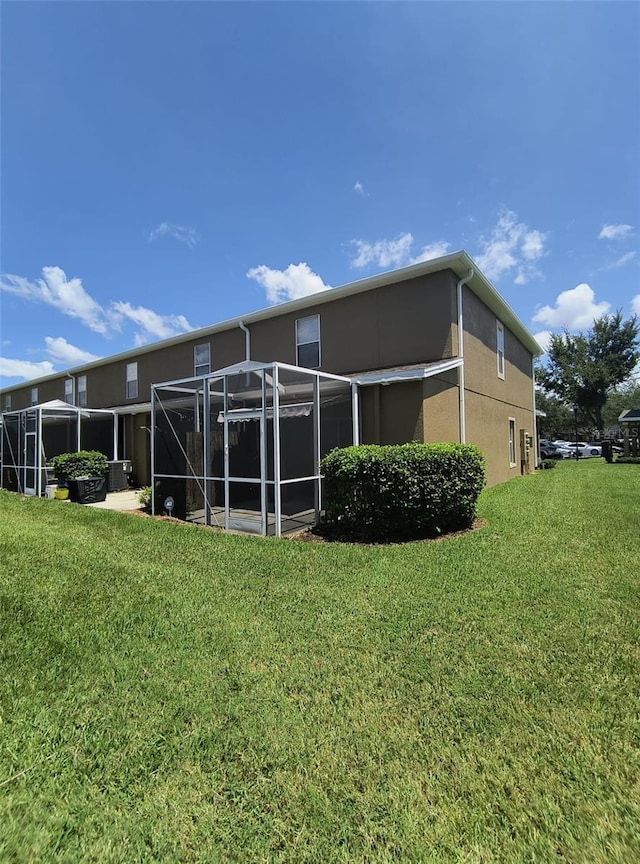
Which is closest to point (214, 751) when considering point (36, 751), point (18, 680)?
point (36, 751)

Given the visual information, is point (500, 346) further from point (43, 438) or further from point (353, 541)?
point (43, 438)

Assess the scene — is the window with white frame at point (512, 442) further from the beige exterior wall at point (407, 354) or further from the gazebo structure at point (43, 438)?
the gazebo structure at point (43, 438)

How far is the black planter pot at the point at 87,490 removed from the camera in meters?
12.6

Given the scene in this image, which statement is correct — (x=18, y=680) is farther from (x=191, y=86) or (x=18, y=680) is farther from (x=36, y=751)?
(x=191, y=86)

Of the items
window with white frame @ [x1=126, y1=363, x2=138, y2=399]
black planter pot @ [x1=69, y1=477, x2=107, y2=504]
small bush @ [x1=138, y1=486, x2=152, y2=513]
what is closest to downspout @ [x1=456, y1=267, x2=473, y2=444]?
small bush @ [x1=138, y1=486, x2=152, y2=513]

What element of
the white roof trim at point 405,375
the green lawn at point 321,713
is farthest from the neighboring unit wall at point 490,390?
the green lawn at point 321,713

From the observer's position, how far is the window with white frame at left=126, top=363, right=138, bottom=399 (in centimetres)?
1897

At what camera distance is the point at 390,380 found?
9.12 m

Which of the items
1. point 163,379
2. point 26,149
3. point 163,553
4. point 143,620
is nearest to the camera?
point 143,620

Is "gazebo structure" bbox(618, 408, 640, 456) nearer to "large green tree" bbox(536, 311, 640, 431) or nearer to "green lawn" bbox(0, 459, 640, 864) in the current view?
"large green tree" bbox(536, 311, 640, 431)

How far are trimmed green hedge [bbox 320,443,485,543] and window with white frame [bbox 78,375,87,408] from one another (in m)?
19.0

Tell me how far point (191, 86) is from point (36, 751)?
13.2 metres

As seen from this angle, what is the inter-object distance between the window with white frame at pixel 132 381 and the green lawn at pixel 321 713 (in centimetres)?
1475

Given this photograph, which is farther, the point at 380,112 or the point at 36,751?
the point at 380,112
